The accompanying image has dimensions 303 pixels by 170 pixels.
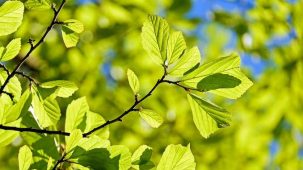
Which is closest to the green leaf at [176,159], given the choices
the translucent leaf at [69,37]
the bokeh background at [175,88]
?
the translucent leaf at [69,37]

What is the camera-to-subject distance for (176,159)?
0.86 meters

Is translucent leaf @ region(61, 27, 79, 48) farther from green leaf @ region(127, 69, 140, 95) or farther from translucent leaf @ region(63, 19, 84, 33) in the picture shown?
green leaf @ region(127, 69, 140, 95)

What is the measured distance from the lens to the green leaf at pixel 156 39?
91 cm

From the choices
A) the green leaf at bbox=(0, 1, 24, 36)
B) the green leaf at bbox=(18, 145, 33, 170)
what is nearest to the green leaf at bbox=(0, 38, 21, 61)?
the green leaf at bbox=(0, 1, 24, 36)

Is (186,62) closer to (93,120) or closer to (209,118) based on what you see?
(209,118)

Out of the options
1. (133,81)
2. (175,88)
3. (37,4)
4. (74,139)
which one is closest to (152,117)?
(133,81)

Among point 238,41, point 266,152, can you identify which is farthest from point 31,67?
point 266,152

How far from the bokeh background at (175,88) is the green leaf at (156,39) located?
171 cm

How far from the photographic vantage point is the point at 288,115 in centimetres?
297

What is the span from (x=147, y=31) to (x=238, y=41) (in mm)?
2286

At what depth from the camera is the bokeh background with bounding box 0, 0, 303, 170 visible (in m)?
2.77

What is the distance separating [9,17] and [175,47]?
0.93 ft

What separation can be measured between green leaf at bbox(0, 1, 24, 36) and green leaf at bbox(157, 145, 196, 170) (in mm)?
324

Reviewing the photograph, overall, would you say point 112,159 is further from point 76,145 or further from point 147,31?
point 147,31
